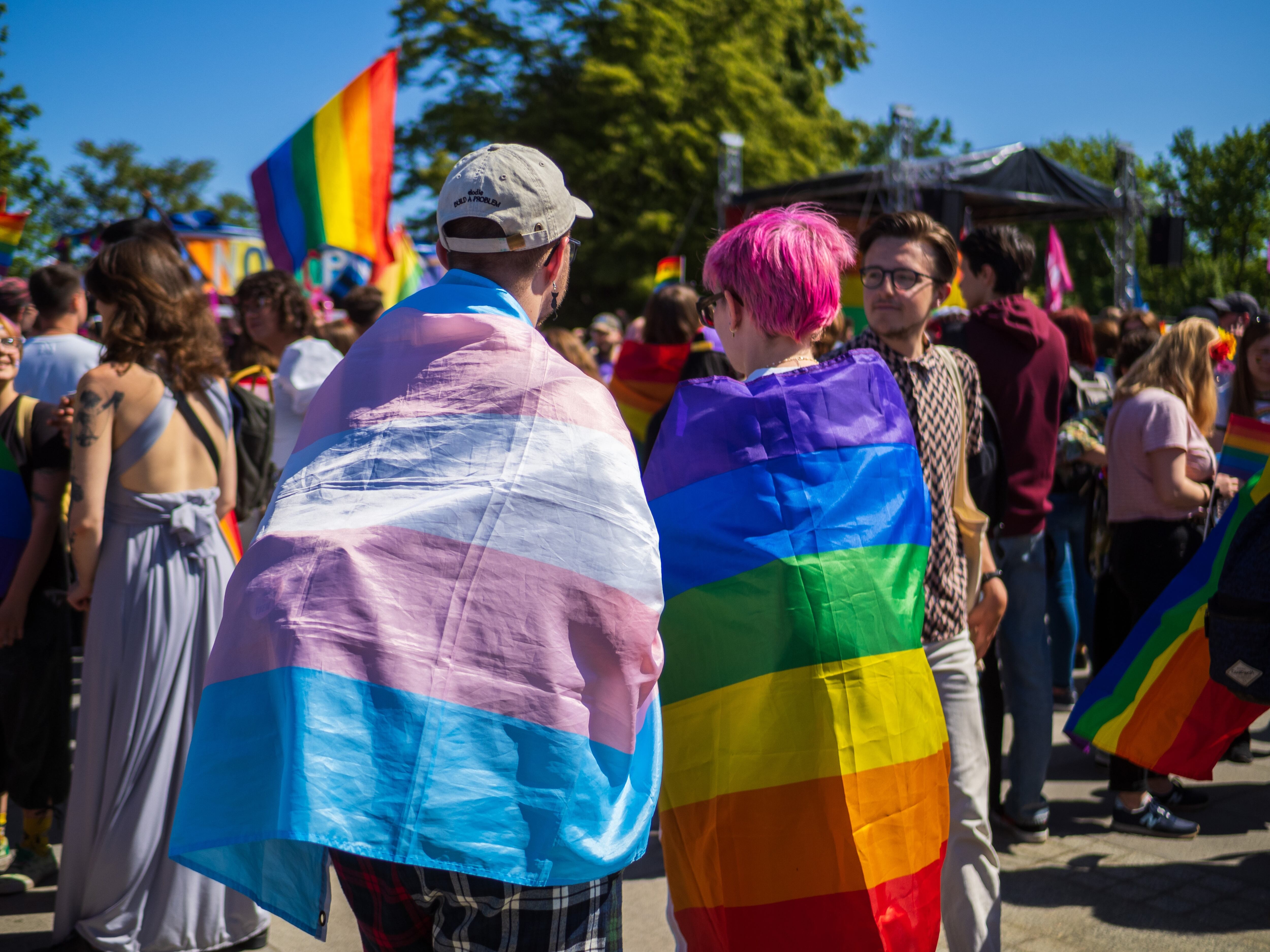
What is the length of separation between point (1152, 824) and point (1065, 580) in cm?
190

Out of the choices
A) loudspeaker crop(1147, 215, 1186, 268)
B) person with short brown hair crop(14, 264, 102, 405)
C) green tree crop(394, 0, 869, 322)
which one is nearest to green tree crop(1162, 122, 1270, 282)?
green tree crop(394, 0, 869, 322)

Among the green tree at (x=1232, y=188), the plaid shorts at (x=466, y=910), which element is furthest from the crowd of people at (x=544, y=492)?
the green tree at (x=1232, y=188)

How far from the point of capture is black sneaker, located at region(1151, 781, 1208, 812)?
14.6 feet

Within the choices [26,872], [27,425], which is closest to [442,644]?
[27,425]

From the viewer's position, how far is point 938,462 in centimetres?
Answer: 282

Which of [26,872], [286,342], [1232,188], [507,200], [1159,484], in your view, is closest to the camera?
[507,200]

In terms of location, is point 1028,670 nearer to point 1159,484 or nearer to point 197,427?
point 1159,484

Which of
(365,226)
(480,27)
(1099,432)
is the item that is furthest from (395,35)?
(1099,432)

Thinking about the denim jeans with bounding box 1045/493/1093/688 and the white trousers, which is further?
the denim jeans with bounding box 1045/493/1093/688

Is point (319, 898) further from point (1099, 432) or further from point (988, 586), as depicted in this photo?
point (1099, 432)

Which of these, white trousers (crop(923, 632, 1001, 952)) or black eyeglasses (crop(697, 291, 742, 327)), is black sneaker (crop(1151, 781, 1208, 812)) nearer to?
white trousers (crop(923, 632, 1001, 952))

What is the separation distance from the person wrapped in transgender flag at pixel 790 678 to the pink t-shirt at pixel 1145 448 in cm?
→ 254

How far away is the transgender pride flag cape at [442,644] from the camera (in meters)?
1.42

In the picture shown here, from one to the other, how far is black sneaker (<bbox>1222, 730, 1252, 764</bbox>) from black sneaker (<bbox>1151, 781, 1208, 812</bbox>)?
71cm
